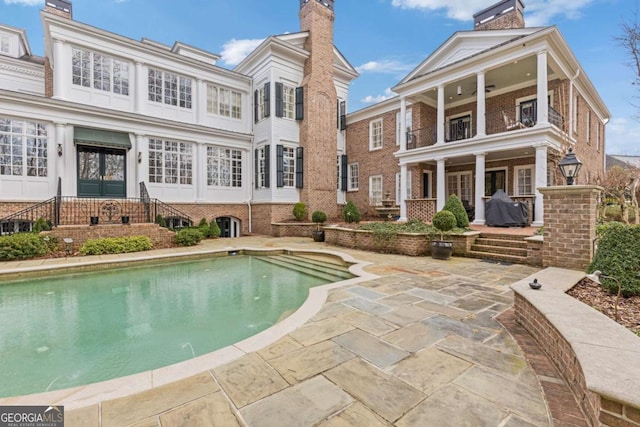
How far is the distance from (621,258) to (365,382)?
137 inches

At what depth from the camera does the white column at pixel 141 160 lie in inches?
479

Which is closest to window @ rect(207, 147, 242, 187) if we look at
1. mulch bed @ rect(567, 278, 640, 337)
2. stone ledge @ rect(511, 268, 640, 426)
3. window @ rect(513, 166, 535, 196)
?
window @ rect(513, 166, 535, 196)

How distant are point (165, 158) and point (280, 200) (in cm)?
537

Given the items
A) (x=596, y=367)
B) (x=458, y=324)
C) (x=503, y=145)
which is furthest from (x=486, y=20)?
(x=596, y=367)

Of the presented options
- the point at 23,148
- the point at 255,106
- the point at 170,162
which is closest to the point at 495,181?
the point at 255,106

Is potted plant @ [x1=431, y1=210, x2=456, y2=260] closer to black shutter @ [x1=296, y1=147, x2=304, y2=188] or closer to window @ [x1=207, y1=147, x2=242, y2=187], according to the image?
black shutter @ [x1=296, y1=147, x2=304, y2=188]

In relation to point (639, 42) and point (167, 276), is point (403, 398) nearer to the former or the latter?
point (639, 42)

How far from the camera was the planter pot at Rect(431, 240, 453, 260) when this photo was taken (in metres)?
7.54

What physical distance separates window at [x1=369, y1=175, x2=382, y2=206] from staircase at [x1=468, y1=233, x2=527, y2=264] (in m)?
8.58

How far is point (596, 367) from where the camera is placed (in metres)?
1.77

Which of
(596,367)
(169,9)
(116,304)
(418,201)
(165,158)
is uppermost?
(169,9)

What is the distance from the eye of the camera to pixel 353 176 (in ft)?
59.3

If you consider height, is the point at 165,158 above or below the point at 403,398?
above

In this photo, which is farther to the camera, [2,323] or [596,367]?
[2,323]
